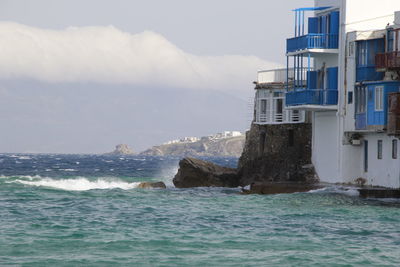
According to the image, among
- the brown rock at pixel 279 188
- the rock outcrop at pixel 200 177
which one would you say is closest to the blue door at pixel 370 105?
the brown rock at pixel 279 188

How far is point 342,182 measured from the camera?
46844 millimetres

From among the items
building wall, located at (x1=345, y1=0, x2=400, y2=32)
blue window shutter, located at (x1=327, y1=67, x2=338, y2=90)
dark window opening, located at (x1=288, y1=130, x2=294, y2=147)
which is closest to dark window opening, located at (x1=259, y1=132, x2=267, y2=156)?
dark window opening, located at (x1=288, y1=130, x2=294, y2=147)

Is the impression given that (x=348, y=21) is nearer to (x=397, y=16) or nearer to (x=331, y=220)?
(x=397, y=16)

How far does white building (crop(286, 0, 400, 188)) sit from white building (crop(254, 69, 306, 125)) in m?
2.64

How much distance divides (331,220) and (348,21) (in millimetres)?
15554


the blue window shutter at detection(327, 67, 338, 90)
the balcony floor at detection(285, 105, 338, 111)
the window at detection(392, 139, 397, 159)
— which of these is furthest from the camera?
the blue window shutter at detection(327, 67, 338, 90)

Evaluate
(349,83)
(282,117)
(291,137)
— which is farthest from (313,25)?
(291,137)

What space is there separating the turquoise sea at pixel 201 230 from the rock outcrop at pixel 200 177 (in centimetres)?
766

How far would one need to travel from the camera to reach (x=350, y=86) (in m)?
46.4

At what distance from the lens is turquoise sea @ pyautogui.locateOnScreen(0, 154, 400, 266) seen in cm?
2578

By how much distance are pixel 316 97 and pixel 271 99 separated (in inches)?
237

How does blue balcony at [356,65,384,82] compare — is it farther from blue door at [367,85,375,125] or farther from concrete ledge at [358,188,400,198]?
concrete ledge at [358,188,400,198]

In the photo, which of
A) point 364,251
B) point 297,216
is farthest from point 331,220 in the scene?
point 364,251

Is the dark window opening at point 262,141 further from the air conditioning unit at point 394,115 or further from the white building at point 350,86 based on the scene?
the air conditioning unit at point 394,115
